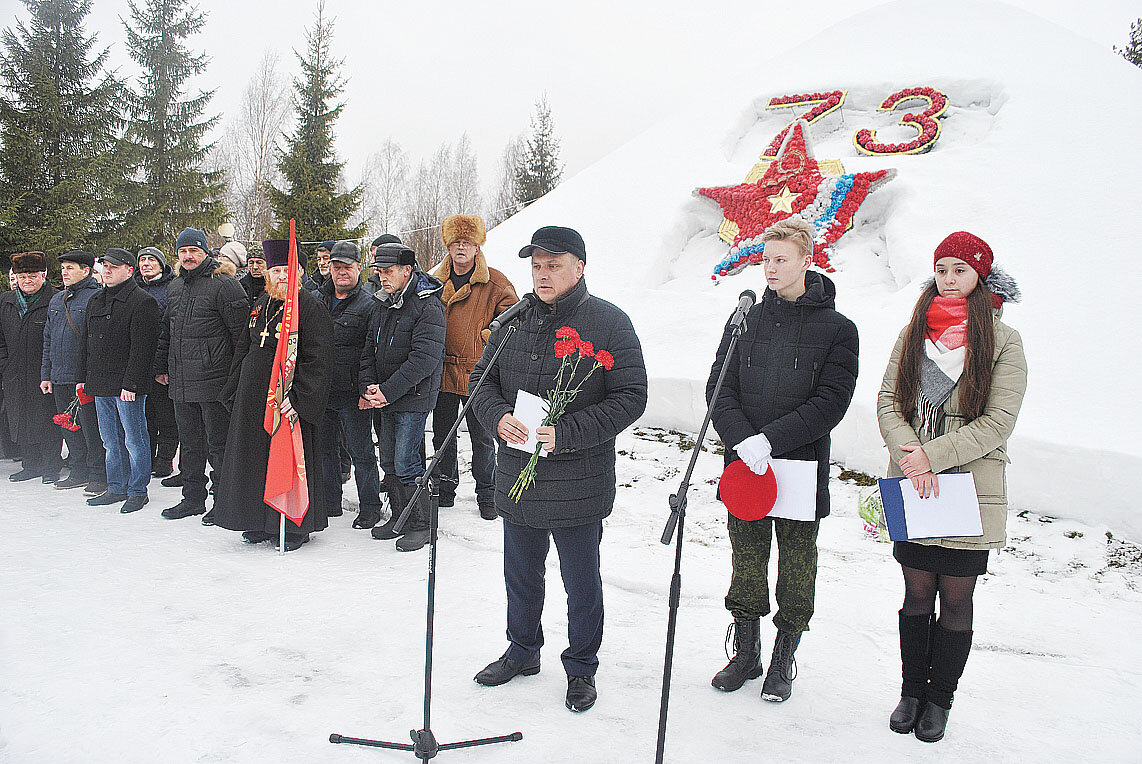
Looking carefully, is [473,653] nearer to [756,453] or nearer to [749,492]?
[749,492]

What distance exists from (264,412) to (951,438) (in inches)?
157

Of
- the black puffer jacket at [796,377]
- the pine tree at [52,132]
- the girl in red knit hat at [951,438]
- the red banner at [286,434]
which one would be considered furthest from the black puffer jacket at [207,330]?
the pine tree at [52,132]

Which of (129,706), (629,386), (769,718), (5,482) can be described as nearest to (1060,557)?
(769,718)

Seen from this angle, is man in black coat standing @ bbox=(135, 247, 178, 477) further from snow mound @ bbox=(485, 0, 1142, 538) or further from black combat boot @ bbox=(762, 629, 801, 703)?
black combat boot @ bbox=(762, 629, 801, 703)

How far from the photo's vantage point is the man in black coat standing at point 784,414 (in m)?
2.91

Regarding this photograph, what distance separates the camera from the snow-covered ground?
2652mm

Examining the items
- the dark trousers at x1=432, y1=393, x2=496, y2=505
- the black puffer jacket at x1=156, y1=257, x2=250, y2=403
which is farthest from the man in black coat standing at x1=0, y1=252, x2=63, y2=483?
the dark trousers at x1=432, y1=393, x2=496, y2=505

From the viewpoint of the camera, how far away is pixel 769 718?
285cm

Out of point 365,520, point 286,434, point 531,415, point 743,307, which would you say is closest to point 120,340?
point 286,434

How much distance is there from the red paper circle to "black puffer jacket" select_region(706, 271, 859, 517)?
5.2 inches

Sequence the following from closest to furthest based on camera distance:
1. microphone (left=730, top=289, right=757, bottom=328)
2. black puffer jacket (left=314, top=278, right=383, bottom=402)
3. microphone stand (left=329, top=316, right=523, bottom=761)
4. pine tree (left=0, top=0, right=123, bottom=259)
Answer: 1. microphone stand (left=329, top=316, right=523, bottom=761)
2. microphone (left=730, top=289, right=757, bottom=328)
3. black puffer jacket (left=314, top=278, right=383, bottom=402)
4. pine tree (left=0, top=0, right=123, bottom=259)

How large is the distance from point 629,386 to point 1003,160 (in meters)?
8.15

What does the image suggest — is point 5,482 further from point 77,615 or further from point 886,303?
point 886,303

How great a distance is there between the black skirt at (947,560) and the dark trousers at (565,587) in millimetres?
1260
